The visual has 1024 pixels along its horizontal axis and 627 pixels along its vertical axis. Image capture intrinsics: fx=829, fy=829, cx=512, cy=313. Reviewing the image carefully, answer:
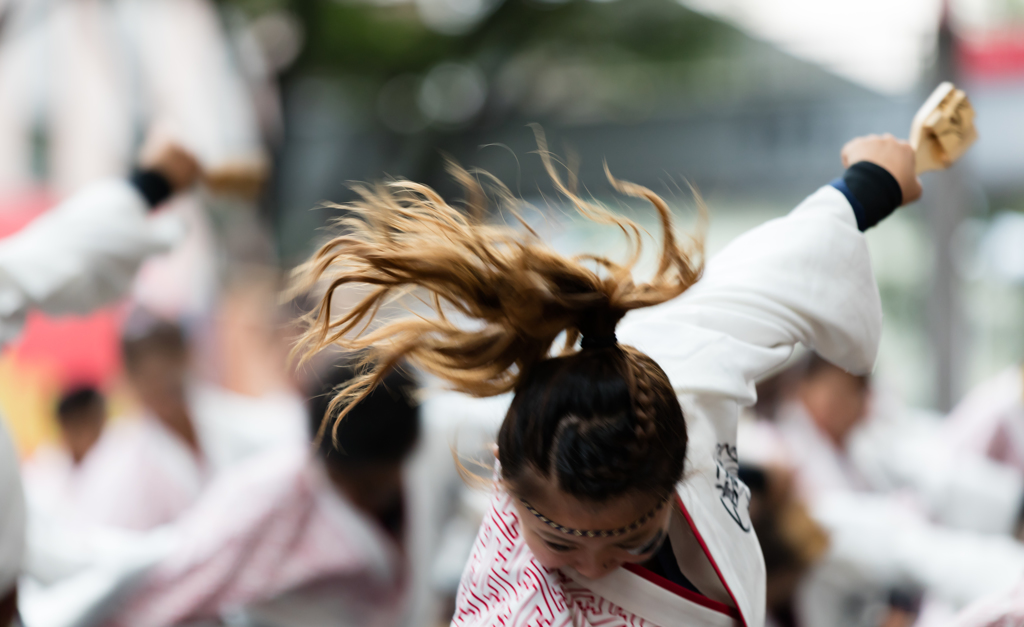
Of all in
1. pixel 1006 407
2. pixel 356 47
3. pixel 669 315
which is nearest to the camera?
pixel 669 315

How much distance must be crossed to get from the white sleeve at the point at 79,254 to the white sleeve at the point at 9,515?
26 cm

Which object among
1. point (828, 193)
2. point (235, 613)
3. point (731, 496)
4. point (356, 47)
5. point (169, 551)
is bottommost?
point (356, 47)

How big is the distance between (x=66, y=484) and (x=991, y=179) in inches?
202

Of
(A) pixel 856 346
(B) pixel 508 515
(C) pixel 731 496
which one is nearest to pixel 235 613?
(B) pixel 508 515

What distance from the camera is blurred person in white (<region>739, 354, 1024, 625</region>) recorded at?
1704 millimetres

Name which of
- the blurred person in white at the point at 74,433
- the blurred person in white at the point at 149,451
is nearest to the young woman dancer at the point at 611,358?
the blurred person in white at the point at 149,451

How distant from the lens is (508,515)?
0.87 meters

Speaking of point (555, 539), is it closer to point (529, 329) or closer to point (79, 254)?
point (529, 329)

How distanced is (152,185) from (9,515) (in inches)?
27.2

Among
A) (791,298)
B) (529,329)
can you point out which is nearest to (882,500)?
(791,298)

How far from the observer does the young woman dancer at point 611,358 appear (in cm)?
76

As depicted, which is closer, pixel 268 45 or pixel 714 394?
pixel 714 394

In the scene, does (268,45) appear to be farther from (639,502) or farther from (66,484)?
(639,502)

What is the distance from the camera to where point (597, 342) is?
0.81 meters
